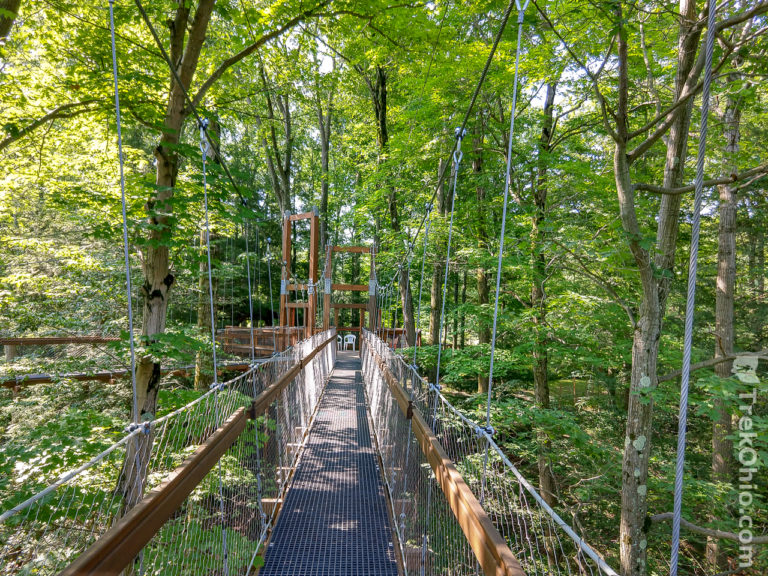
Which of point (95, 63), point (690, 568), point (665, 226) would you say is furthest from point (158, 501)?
point (690, 568)

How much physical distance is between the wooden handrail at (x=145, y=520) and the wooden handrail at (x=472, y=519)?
884 mm

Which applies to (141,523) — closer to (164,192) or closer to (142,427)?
(142,427)

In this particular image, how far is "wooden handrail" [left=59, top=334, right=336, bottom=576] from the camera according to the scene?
858 mm

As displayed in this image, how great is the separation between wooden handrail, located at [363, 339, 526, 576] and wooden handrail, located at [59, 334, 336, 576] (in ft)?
2.90

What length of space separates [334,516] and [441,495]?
139 centimetres

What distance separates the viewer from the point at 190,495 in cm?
166

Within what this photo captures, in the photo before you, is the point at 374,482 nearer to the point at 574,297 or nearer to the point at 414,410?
the point at 414,410

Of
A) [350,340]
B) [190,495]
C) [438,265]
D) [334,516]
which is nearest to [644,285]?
[334,516]

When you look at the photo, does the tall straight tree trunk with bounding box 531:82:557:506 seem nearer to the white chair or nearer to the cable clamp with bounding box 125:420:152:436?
the cable clamp with bounding box 125:420:152:436

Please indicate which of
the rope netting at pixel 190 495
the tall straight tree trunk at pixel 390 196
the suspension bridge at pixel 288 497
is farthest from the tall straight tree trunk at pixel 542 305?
the rope netting at pixel 190 495

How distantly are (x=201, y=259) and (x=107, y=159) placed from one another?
77.2 inches

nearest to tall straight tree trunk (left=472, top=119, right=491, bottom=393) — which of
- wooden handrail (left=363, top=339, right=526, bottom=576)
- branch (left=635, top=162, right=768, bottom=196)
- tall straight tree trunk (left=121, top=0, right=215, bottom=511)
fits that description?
branch (left=635, top=162, right=768, bottom=196)

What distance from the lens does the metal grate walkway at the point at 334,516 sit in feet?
7.60

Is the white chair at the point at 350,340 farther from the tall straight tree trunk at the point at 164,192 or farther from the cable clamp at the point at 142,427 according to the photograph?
the cable clamp at the point at 142,427
